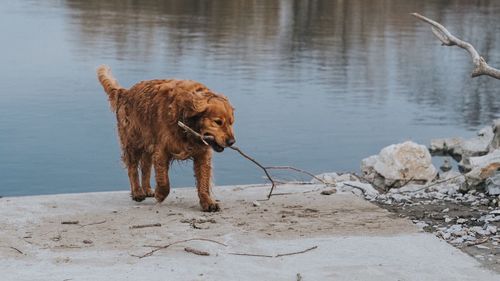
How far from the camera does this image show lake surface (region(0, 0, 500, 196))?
14.9 m

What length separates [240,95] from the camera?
19141 millimetres

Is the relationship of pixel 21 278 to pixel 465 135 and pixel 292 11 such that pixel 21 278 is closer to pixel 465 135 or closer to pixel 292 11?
pixel 465 135

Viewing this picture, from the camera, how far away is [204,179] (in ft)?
29.3

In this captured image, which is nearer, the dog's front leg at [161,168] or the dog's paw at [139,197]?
the dog's front leg at [161,168]

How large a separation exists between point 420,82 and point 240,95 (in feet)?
16.0

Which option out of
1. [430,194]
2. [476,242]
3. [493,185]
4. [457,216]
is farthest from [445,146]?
[476,242]

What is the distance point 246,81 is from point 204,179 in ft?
39.4

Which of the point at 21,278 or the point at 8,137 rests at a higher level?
the point at 21,278

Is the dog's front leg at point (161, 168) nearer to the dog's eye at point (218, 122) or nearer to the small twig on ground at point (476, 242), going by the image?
the dog's eye at point (218, 122)

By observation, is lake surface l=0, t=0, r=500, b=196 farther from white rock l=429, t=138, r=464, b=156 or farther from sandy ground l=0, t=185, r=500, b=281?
sandy ground l=0, t=185, r=500, b=281

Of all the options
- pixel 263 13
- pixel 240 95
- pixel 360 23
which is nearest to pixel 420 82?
pixel 240 95

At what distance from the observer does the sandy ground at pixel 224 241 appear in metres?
6.96

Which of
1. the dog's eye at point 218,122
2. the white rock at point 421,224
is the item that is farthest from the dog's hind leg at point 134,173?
the white rock at point 421,224

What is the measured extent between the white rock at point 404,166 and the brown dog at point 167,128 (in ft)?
11.9
